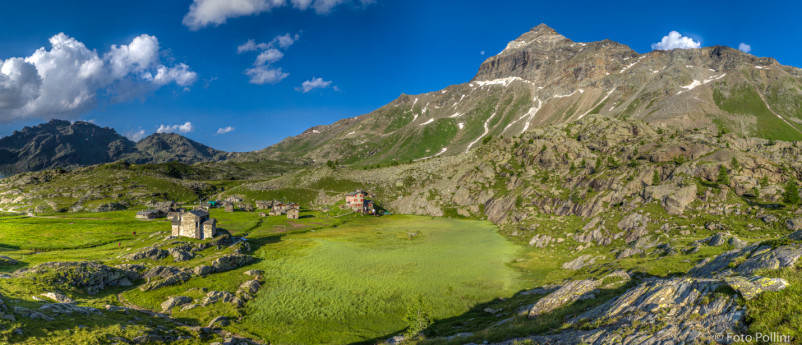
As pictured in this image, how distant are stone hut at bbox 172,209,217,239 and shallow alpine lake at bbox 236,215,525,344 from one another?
524 inches

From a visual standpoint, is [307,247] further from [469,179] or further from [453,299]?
[469,179]

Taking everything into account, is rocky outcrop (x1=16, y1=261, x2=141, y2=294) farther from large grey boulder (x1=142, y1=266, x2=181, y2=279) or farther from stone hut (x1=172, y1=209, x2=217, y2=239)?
stone hut (x1=172, y1=209, x2=217, y2=239)

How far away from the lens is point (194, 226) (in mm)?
74062

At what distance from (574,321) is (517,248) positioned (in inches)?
2071

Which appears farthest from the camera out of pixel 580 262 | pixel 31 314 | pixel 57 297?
pixel 580 262

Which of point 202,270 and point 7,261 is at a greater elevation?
point 7,261

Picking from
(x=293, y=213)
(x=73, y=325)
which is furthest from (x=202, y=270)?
(x=293, y=213)

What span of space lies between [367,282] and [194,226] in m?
48.5

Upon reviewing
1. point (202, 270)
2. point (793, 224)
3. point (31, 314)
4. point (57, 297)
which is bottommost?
point (202, 270)

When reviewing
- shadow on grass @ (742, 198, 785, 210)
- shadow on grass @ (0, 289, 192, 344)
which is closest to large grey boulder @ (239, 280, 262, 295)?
shadow on grass @ (0, 289, 192, 344)

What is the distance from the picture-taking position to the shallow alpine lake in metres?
37.7

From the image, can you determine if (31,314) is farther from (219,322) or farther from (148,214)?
(148,214)

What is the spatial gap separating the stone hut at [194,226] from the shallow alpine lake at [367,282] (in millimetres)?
13311

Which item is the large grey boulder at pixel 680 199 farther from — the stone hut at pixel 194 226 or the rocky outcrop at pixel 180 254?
the stone hut at pixel 194 226
